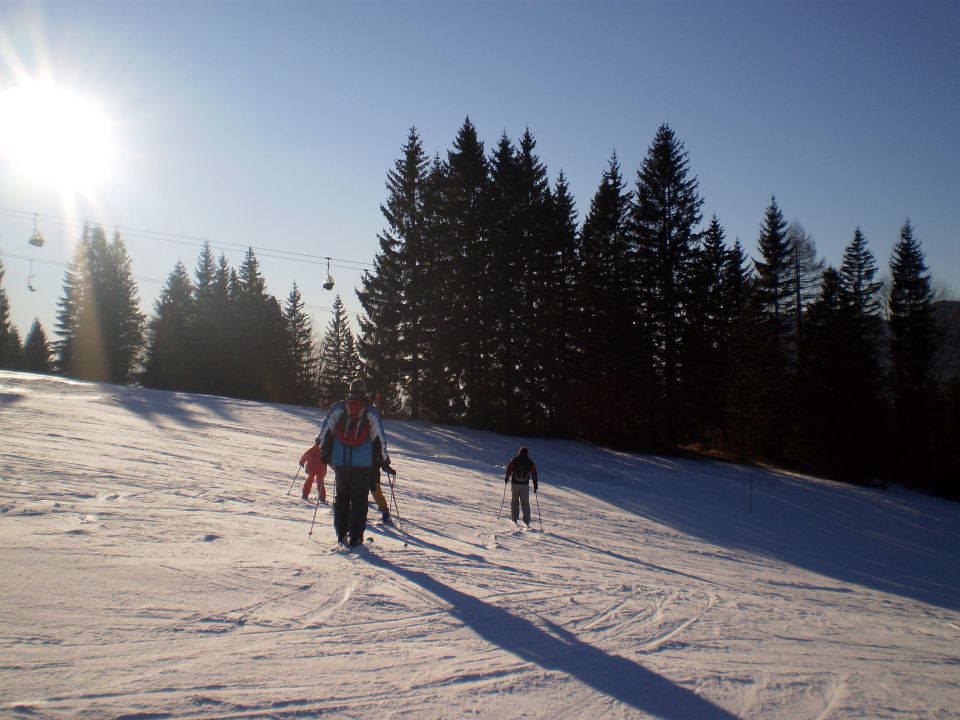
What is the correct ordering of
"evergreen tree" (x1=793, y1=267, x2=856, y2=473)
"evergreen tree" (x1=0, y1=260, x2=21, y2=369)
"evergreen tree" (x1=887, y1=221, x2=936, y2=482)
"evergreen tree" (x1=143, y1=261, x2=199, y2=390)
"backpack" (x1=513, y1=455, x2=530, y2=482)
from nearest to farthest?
"backpack" (x1=513, y1=455, x2=530, y2=482) < "evergreen tree" (x1=793, y1=267, x2=856, y2=473) < "evergreen tree" (x1=887, y1=221, x2=936, y2=482) < "evergreen tree" (x1=143, y1=261, x2=199, y2=390) < "evergreen tree" (x1=0, y1=260, x2=21, y2=369)

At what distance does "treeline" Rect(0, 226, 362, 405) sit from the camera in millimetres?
51531

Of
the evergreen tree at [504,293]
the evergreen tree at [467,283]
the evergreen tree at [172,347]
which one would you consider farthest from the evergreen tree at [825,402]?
the evergreen tree at [172,347]

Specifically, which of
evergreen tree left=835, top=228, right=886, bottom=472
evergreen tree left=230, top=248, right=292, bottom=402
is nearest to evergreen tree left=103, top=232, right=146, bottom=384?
A: evergreen tree left=230, top=248, right=292, bottom=402

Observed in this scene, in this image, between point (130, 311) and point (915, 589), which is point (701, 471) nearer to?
point (915, 589)

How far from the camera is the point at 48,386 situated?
2753 cm

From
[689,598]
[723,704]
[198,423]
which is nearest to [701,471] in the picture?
[198,423]

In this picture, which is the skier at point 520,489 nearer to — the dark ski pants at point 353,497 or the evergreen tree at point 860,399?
the dark ski pants at point 353,497

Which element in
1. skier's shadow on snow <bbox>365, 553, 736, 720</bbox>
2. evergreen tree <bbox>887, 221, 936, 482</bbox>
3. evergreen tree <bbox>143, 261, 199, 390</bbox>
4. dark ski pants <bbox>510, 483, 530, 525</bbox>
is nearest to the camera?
skier's shadow on snow <bbox>365, 553, 736, 720</bbox>

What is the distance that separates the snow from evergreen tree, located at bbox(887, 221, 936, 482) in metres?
29.7

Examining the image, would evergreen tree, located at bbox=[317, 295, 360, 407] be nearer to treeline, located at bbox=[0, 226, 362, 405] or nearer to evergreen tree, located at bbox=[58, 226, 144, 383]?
treeline, located at bbox=[0, 226, 362, 405]

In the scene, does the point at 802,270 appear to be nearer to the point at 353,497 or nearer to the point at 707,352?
the point at 707,352

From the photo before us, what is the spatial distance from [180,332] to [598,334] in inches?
1336

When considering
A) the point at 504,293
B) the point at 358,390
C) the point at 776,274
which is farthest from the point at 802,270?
the point at 358,390

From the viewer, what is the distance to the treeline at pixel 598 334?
113ft
